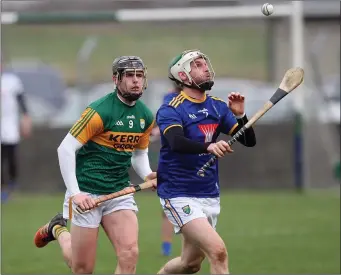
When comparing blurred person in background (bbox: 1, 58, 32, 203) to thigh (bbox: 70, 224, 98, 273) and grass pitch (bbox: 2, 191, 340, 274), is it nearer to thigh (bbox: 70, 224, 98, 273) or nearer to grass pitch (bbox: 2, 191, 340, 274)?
grass pitch (bbox: 2, 191, 340, 274)

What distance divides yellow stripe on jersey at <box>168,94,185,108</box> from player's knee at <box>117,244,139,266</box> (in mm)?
1152

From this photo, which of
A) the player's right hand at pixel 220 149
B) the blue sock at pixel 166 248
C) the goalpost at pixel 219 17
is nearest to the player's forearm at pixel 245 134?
the player's right hand at pixel 220 149

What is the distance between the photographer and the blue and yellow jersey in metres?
8.59

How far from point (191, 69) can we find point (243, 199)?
34.8ft

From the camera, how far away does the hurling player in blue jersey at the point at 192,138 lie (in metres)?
8.50

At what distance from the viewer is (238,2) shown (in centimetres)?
2361

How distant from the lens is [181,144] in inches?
329

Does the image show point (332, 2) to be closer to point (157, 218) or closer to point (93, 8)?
point (157, 218)

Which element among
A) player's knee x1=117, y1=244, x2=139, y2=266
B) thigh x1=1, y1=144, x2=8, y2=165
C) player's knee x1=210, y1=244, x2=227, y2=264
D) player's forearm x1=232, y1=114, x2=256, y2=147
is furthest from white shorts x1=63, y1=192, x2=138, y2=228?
thigh x1=1, y1=144, x2=8, y2=165

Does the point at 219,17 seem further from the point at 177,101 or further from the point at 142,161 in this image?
the point at 177,101

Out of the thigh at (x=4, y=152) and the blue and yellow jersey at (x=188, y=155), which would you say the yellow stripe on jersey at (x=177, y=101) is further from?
the thigh at (x=4, y=152)

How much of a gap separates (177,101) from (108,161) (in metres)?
0.74

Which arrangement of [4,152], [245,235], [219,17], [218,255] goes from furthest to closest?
[219,17], [4,152], [245,235], [218,255]

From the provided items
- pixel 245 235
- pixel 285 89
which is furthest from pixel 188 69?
pixel 245 235
